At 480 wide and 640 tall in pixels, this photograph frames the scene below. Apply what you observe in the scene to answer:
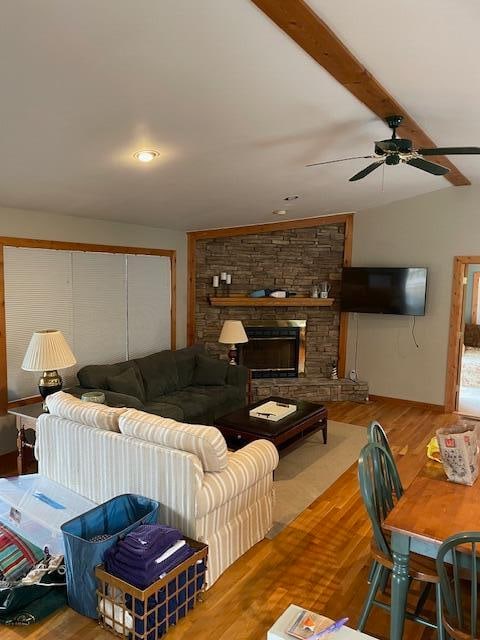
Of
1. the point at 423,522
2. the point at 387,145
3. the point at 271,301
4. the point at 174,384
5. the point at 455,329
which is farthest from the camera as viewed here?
the point at 271,301

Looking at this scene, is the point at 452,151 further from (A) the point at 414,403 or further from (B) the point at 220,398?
(A) the point at 414,403

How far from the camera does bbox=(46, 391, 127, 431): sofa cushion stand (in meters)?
3.21

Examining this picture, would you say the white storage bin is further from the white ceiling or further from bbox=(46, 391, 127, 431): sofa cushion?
the white ceiling

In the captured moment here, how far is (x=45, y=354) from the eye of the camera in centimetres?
398

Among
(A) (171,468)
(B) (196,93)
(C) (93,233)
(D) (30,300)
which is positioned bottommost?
(A) (171,468)

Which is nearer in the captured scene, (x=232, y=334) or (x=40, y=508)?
(x=40, y=508)

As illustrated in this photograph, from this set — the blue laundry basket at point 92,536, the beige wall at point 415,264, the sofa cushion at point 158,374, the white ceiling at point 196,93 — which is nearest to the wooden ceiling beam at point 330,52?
the white ceiling at point 196,93

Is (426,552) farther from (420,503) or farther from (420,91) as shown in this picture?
(420,91)

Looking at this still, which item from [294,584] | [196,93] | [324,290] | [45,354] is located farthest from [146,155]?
[324,290]

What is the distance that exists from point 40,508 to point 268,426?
202 centimetres

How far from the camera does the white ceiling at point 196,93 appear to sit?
205 centimetres

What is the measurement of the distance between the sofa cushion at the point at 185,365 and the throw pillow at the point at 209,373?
77 mm

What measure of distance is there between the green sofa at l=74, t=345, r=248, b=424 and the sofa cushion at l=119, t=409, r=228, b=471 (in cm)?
131

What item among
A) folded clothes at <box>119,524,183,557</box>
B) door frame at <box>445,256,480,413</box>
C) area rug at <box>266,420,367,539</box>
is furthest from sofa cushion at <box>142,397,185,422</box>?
door frame at <box>445,256,480,413</box>
